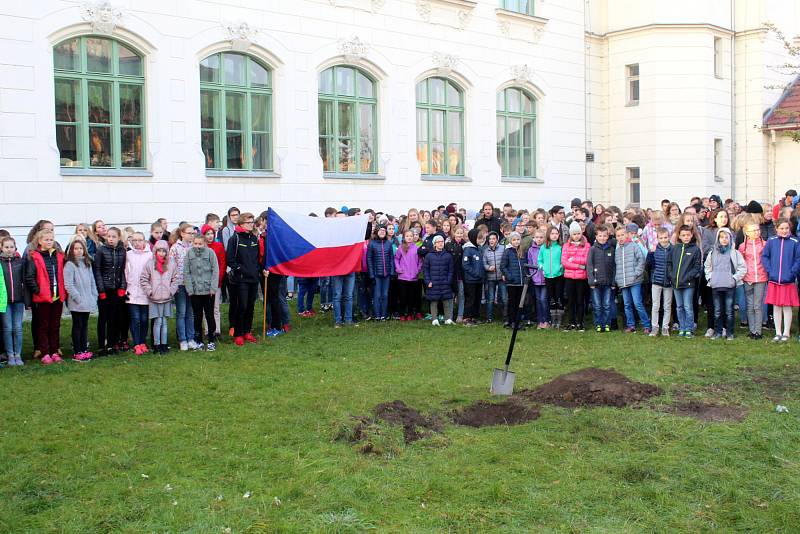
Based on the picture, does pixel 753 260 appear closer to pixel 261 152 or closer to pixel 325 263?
pixel 325 263

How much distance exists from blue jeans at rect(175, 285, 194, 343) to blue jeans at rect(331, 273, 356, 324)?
2.86m

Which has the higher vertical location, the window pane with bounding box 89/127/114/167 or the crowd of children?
the window pane with bounding box 89/127/114/167

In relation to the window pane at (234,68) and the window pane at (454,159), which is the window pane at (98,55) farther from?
the window pane at (454,159)

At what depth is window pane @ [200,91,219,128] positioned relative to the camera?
18.5 m

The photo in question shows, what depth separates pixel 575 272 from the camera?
14516 millimetres

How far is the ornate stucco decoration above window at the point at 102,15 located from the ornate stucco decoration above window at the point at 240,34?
229 cm

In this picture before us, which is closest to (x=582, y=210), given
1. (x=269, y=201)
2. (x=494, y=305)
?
(x=494, y=305)

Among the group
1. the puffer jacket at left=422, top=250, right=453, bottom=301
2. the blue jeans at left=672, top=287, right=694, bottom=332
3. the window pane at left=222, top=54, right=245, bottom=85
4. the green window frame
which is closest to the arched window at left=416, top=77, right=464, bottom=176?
the green window frame

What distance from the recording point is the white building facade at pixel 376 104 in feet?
54.3

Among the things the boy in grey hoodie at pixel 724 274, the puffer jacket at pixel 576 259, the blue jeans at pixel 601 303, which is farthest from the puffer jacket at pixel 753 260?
the puffer jacket at pixel 576 259

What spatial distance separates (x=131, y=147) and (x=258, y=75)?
3.37 metres

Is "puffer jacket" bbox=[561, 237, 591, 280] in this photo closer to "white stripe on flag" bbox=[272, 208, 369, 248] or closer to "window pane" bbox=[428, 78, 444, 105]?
"white stripe on flag" bbox=[272, 208, 369, 248]

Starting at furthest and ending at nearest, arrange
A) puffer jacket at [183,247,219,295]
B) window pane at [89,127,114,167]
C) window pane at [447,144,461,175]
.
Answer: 1. window pane at [447,144,461,175]
2. window pane at [89,127,114,167]
3. puffer jacket at [183,247,219,295]

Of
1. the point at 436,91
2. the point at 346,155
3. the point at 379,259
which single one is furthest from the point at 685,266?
the point at 436,91
